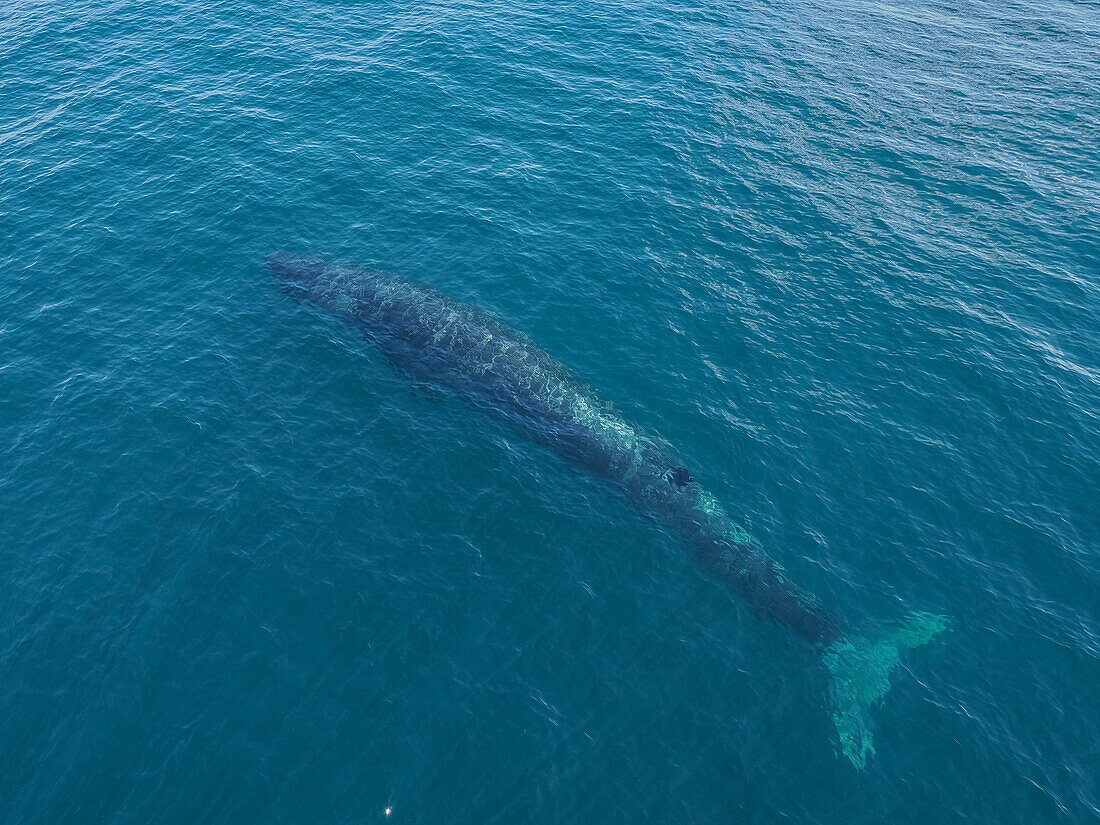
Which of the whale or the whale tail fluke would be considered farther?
the whale

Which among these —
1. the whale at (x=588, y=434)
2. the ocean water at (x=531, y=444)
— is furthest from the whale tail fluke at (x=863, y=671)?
the ocean water at (x=531, y=444)

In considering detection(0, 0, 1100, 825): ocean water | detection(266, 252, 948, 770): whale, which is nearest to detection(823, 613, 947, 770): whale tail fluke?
detection(266, 252, 948, 770): whale

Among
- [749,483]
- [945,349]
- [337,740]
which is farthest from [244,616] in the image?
[945,349]

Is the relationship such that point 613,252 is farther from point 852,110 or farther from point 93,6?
point 93,6

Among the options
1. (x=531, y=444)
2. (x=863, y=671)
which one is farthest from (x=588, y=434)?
(x=863, y=671)

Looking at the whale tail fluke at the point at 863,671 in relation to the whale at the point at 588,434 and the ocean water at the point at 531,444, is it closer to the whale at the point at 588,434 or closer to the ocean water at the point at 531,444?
the whale at the point at 588,434

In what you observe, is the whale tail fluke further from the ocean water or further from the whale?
the ocean water
